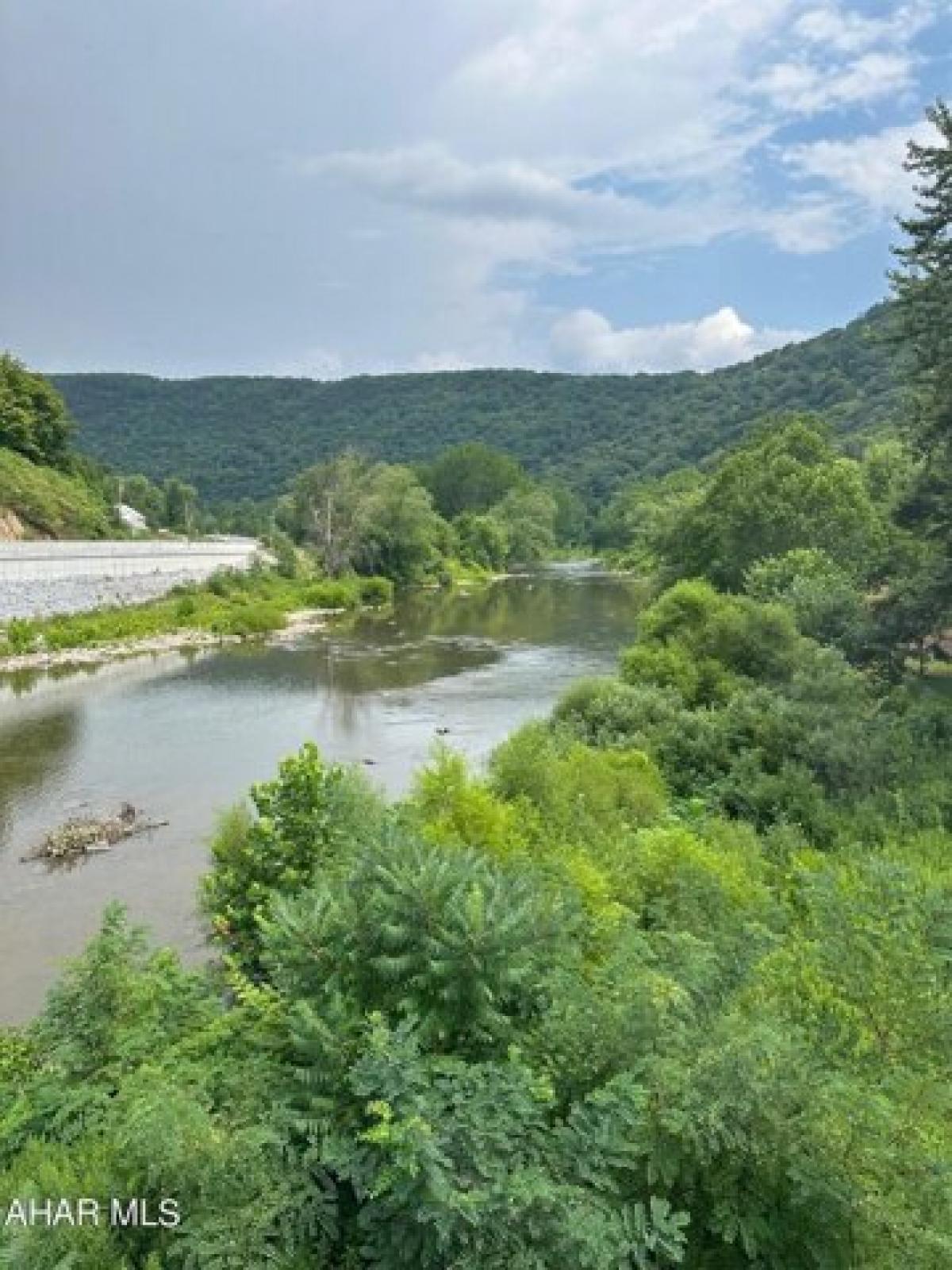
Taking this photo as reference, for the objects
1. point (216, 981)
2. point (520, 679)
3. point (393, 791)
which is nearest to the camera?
point (216, 981)

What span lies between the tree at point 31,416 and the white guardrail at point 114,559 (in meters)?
15.0

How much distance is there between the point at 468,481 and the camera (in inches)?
4865

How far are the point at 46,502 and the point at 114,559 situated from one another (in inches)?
485

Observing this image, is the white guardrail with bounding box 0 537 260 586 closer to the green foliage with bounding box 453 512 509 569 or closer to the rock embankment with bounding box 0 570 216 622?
the rock embankment with bounding box 0 570 216 622

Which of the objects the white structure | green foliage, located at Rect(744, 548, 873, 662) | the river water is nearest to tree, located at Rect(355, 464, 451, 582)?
the white structure

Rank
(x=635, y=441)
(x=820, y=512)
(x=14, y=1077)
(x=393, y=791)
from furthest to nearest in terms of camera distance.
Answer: (x=635, y=441), (x=820, y=512), (x=393, y=791), (x=14, y=1077)

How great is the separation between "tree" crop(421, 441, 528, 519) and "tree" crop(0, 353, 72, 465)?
2170 inches

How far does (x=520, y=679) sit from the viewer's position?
35.4 m

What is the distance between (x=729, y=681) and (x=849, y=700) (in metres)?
4.29

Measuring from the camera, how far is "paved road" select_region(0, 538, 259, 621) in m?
43.2

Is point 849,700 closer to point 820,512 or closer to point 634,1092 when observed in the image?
point 634,1092

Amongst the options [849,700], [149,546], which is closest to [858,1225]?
[849,700]

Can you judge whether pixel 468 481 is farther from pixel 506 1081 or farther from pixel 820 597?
pixel 506 1081

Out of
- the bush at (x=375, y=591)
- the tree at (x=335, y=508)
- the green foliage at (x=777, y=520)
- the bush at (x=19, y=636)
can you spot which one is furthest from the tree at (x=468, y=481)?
the bush at (x=19, y=636)
